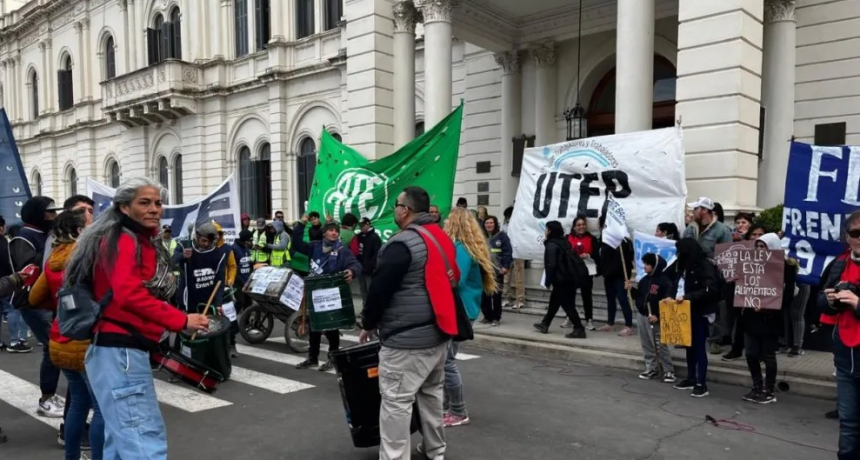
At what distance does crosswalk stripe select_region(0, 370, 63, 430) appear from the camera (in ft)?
19.4

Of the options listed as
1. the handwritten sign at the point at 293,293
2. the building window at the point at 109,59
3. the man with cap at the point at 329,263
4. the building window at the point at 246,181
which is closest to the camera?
the man with cap at the point at 329,263

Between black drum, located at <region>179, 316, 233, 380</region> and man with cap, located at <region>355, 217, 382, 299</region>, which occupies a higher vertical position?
man with cap, located at <region>355, 217, 382, 299</region>

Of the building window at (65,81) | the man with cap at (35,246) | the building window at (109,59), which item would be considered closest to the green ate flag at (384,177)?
the man with cap at (35,246)

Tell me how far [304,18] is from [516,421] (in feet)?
64.7

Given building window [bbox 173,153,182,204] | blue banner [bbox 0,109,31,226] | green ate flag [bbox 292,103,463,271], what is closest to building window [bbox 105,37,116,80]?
building window [bbox 173,153,182,204]

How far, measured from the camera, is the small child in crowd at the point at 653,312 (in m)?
7.00

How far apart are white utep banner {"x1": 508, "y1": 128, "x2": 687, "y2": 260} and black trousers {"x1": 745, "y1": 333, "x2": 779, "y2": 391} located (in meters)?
2.64

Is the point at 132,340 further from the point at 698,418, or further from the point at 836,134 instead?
the point at 836,134

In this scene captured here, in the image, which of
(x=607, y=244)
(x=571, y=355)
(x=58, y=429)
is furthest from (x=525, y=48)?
(x=58, y=429)

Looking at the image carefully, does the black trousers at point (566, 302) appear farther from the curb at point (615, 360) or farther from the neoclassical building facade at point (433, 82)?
the neoclassical building facade at point (433, 82)

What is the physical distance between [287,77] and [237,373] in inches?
656

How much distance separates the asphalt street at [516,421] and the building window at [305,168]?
50.8ft

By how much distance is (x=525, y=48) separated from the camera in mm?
16328

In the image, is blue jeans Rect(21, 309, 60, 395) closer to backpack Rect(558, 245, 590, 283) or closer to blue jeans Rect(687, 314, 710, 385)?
blue jeans Rect(687, 314, 710, 385)
